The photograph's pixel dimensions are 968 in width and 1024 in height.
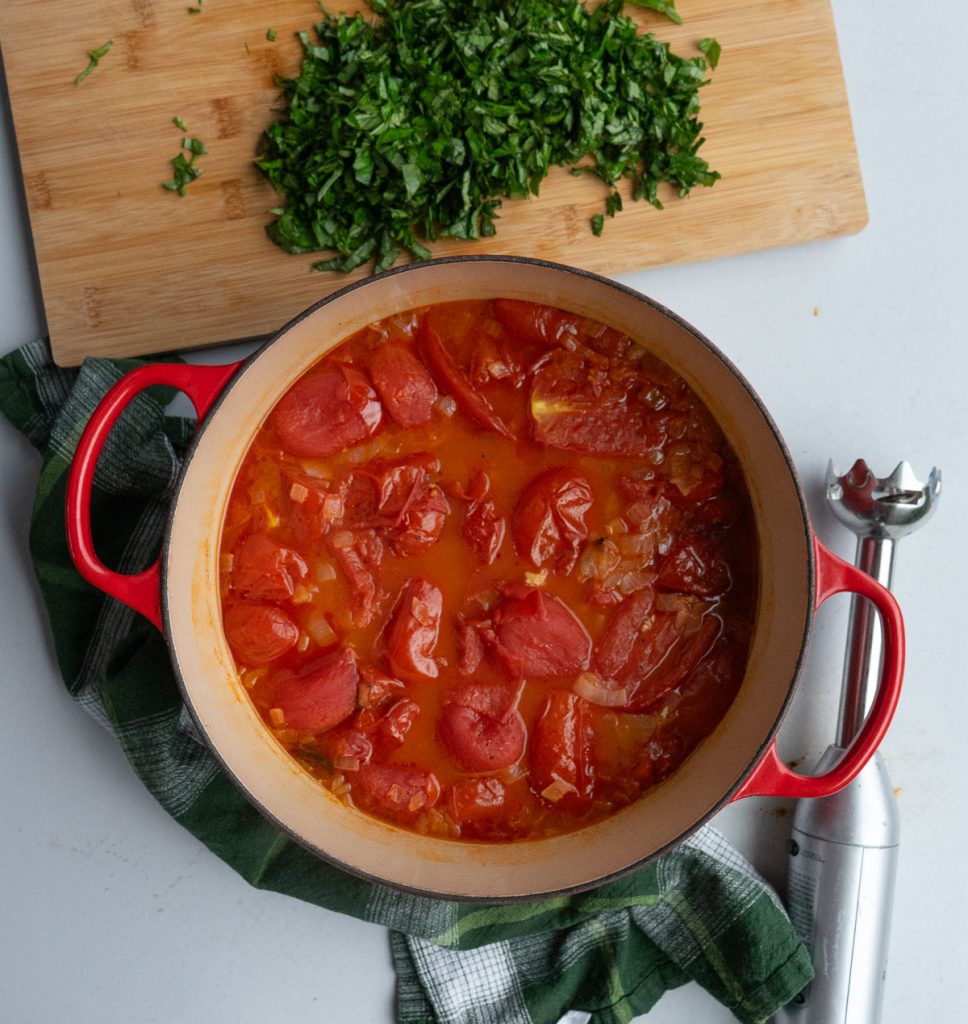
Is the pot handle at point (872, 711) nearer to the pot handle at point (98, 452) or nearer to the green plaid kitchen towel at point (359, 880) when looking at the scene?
the green plaid kitchen towel at point (359, 880)

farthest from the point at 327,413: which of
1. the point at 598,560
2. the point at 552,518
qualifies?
the point at 598,560

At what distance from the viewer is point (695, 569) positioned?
2.34 m

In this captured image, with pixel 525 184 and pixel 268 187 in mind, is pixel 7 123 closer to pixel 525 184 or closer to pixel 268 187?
pixel 268 187

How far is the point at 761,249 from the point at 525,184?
0.65 meters

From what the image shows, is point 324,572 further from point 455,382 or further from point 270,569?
point 455,382

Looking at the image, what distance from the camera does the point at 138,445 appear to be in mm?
2488

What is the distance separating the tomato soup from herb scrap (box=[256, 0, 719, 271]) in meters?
0.31

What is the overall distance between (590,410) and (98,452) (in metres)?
1.08

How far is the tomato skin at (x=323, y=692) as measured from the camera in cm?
227

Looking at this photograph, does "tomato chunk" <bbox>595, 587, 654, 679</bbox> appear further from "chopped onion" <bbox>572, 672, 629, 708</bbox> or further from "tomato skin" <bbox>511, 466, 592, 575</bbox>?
"tomato skin" <bbox>511, 466, 592, 575</bbox>

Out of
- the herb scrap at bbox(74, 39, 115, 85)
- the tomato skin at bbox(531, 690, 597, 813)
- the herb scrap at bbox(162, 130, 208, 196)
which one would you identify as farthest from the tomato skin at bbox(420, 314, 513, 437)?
the herb scrap at bbox(74, 39, 115, 85)

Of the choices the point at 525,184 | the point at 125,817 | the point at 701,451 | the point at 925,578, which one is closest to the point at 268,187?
the point at 525,184

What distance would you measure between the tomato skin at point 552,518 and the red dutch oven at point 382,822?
1.25ft

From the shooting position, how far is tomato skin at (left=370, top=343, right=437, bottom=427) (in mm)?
2311
